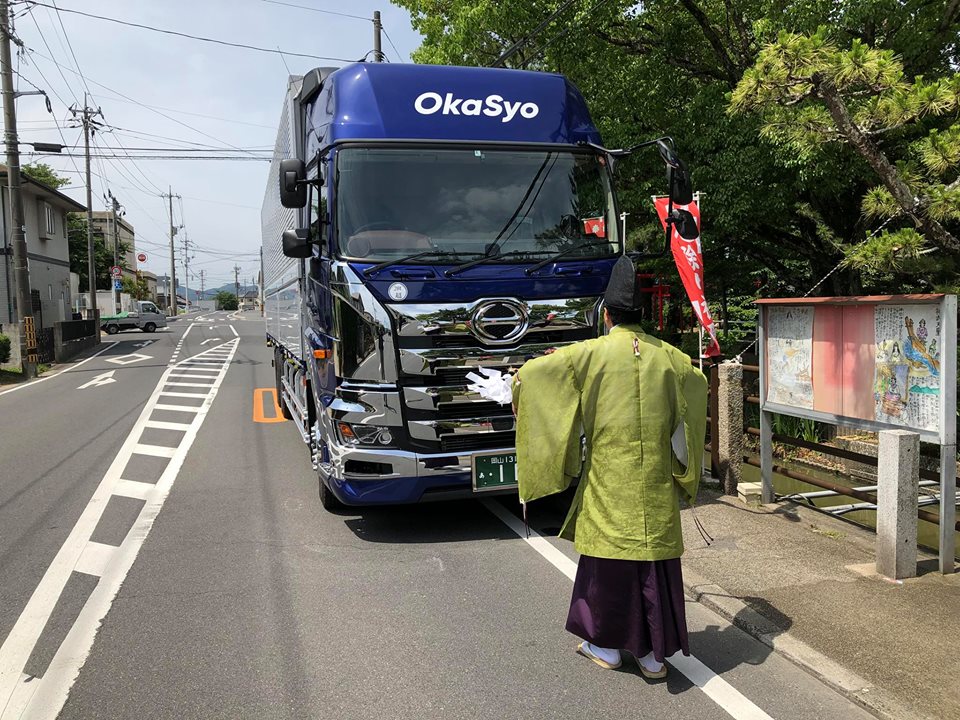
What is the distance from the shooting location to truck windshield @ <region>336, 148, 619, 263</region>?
18.0 feet

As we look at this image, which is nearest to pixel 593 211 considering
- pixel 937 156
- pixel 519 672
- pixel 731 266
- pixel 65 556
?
pixel 937 156

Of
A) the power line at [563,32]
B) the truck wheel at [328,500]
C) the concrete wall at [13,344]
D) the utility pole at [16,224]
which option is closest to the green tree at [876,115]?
the truck wheel at [328,500]

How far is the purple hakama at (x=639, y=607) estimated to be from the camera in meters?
3.46

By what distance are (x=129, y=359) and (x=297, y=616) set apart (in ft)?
74.9

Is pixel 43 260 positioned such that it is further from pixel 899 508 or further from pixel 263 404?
pixel 899 508

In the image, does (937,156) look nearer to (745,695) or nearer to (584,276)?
(584,276)

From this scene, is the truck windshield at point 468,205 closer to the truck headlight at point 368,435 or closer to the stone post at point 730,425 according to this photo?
the truck headlight at point 368,435

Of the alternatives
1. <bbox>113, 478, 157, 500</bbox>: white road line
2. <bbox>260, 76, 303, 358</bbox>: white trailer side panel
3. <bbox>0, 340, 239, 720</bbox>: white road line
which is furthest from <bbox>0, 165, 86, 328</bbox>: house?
<bbox>0, 340, 239, 720</bbox>: white road line

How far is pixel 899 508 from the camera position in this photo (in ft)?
15.4

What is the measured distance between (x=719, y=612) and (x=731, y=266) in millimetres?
10767

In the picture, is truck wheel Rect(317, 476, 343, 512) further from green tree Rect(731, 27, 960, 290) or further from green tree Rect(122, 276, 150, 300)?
green tree Rect(122, 276, 150, 300)

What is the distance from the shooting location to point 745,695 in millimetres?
3346

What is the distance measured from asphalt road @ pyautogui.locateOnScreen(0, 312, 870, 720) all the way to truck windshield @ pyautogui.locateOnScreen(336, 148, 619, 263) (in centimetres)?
218

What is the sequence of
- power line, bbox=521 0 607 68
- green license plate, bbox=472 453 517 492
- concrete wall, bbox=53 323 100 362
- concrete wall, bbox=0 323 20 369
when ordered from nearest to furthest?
1. green license plate, bbox=472 453 517 492
2. power line, bbox=521 0 607 68
3. concrete wall, bbox=0 323 20 369
4. concrete wall, bbox=53 323 100 362
